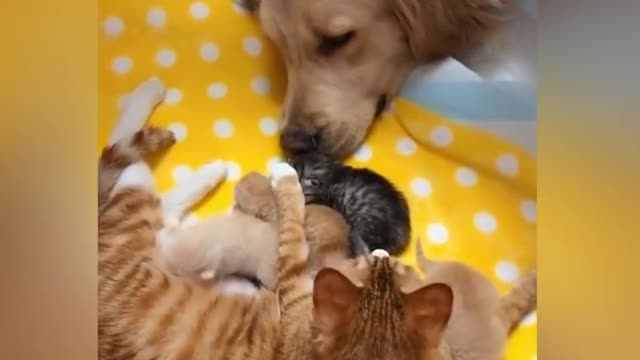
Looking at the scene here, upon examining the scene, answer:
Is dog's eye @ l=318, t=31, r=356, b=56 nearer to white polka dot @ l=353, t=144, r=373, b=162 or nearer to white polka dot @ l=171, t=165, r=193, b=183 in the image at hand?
white polka dot @ l=353, t=144, r=373, b=162

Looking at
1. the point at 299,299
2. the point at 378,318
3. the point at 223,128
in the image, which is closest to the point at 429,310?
the point at 378,318

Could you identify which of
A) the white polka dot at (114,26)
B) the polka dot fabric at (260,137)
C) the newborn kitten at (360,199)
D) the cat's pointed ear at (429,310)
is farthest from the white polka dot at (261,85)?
the cat's pointed ear at (429,310)

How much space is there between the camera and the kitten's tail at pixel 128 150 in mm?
1333

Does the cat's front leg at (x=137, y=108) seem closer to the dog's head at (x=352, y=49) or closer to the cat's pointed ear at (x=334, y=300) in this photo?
the dog's head at (x=352, y=49)

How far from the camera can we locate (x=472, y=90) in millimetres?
1307

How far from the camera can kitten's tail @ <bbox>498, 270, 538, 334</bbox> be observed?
1309mm

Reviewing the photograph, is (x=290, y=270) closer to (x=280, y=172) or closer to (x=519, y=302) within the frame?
(x=280, y=172)

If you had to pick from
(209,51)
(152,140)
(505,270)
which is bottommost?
(505,270)

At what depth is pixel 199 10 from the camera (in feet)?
4.39

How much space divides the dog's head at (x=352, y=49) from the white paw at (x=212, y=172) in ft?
0.38

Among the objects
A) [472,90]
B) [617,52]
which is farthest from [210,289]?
[617,52]

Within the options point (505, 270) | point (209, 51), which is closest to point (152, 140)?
point (209, 51)

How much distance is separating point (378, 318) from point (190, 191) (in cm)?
32

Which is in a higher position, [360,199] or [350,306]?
[360,199]
